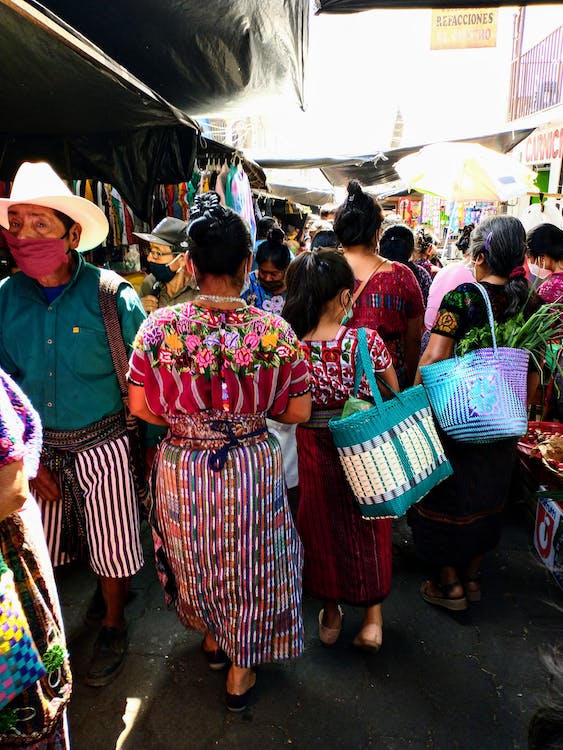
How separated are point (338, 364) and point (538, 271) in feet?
9.40

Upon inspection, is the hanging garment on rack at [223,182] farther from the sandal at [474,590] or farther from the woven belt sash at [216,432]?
the sandal at [474,590]

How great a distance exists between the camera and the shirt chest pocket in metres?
2.12

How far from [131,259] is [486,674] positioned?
172 inches

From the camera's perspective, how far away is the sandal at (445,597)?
103 inches

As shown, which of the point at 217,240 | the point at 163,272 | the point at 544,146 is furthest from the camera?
the point at 544,146

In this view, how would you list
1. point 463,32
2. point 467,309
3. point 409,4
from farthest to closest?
point 463,32 < point 409,4 < point 467,309

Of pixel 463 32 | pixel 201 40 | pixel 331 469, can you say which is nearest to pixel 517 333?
pixel 331 469

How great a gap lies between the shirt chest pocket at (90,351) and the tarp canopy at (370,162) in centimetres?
676

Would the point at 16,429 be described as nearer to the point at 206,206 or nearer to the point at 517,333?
the point at 206,206

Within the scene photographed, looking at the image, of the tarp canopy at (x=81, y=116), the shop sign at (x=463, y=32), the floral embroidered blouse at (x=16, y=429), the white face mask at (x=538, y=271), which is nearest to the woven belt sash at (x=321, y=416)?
the floral embroidered blouse at (x=16, y=429)

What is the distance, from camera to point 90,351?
2137 millimetres

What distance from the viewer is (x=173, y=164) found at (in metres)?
3.28

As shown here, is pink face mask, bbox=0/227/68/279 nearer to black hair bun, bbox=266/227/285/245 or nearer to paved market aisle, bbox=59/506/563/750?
paved market aisle, bbox=59/506/563/750

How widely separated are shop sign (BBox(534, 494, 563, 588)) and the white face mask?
1.94 metres
